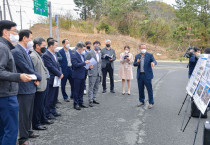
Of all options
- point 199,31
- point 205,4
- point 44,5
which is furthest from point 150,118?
point 205,4

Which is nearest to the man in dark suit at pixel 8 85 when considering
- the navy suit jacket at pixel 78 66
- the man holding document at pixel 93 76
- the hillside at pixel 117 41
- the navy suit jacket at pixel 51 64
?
the navy suit jacket at pixel 51 64

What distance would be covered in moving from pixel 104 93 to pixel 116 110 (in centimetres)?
242

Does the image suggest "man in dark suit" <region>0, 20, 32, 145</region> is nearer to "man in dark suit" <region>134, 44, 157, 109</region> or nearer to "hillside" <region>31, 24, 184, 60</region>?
"man in dark suit" <region>134, 44, 157, 109</region>

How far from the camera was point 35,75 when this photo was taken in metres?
3.98

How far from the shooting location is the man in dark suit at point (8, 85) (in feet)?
Answer: 9.63

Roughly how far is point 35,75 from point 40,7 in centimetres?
1190

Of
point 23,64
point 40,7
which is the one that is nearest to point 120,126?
point 23,64

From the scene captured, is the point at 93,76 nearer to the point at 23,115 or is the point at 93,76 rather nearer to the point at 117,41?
the point at 23,115

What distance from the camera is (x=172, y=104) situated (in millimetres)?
7035

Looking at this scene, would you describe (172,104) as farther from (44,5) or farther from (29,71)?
(44,5)

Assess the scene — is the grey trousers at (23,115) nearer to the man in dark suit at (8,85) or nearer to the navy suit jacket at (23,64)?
the navy suit jacket at (23,64)

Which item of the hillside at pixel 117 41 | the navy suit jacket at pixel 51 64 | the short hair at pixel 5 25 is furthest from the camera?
the hillside at pixel 117 41

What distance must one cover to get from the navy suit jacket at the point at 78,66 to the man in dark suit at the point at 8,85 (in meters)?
3.01

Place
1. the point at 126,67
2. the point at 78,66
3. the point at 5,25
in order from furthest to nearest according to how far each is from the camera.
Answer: the point at 126,67 < the point at 78,66 < the point at 5,25
